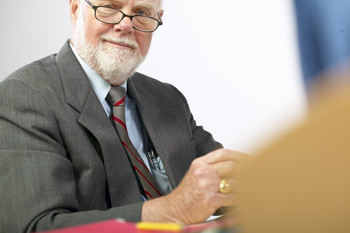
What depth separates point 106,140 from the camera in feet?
3.73

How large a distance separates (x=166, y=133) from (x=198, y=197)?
434mm

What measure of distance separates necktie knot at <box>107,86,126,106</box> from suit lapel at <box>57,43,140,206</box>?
0.09 metres

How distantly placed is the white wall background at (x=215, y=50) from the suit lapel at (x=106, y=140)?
0.94m

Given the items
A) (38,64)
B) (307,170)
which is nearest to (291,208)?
(307,170)

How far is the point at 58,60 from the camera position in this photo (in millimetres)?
1291

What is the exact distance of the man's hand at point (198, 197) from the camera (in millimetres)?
934

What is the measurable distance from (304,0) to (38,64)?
3.29ft

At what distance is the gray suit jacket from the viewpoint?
936mm

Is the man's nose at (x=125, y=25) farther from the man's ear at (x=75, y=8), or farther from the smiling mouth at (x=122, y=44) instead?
the man's ear at (x=75, y=8)

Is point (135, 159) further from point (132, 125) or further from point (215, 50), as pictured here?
point (215, 50)

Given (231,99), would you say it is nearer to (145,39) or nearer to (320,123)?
(145,39)

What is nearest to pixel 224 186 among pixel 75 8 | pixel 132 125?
pixel 132 125

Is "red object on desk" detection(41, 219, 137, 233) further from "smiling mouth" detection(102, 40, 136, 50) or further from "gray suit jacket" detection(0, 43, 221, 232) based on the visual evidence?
"smiling mouth" detection(102, 40, 136, 50)

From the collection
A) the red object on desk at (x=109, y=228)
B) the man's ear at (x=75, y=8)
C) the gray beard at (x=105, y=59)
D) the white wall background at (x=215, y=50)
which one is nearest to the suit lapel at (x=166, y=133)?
the gray beard at (x=105, y=59)
